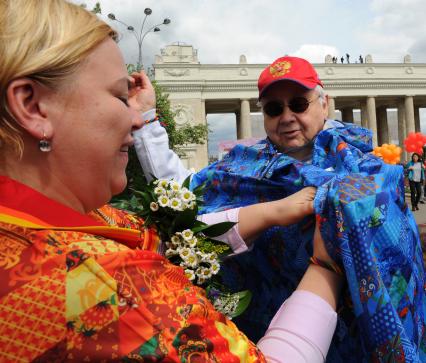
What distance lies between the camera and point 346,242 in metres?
1.29

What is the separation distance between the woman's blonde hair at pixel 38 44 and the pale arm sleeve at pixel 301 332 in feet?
2.62

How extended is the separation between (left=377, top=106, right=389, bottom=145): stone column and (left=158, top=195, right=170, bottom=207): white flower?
5322cm

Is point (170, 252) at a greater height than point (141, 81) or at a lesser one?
lesser

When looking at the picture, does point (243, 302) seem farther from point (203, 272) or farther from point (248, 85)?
point (248, 85)

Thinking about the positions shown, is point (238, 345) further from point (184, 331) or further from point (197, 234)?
point (197, 234)

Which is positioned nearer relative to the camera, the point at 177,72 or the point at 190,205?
the point at 190,205

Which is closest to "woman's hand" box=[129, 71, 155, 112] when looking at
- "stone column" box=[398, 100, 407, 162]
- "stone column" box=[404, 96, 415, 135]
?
"stone column" box=[404, 96, 415, 135]

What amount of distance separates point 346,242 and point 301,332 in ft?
1.20

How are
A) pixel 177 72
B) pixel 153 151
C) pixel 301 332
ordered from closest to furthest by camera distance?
pixel 301 332 < pixel 153 151 < pixel 177 72

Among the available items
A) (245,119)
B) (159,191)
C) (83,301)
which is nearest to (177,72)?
(245,119)

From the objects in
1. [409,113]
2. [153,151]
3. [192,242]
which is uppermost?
[409,113]

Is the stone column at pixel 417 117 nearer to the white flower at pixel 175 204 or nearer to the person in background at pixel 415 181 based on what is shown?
the person in background at pixel 415 181

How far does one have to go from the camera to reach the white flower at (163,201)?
1452 millimetres

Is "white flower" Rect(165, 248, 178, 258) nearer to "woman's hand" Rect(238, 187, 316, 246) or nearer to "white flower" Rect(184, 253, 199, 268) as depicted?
"white flower" Rect(184, 253, 199, 268)
